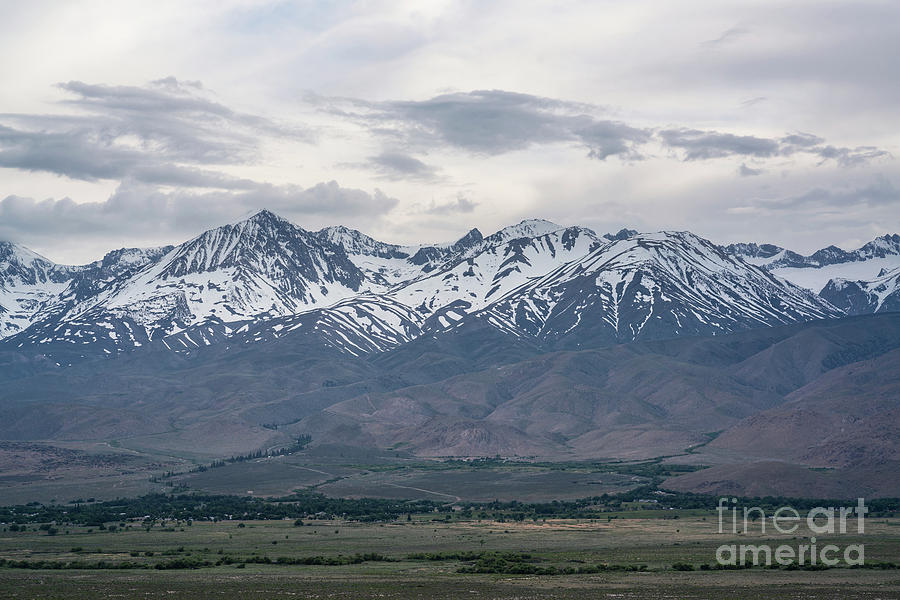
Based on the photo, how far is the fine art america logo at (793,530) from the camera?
101 m

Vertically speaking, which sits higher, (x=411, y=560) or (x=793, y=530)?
(x=411, y=560)

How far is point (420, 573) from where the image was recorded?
95250 mm

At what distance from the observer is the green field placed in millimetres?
81750

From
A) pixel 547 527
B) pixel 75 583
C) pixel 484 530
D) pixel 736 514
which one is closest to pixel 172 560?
pixel 75 583

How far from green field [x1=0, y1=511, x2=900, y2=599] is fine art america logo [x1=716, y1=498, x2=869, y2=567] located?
2.10 metres

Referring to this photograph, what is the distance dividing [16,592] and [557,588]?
37033 millimetres

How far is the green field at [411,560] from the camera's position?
81.8 meters

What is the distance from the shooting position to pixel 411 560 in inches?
4242

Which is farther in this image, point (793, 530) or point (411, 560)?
point (793, 530)

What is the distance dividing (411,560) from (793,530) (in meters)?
47.2

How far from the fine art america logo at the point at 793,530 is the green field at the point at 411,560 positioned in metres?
2.10

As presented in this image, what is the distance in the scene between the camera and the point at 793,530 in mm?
130500

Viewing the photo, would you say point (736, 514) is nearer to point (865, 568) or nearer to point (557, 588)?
point (865, 568)

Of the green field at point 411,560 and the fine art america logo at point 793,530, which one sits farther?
the fine art america logo at point 793,530
